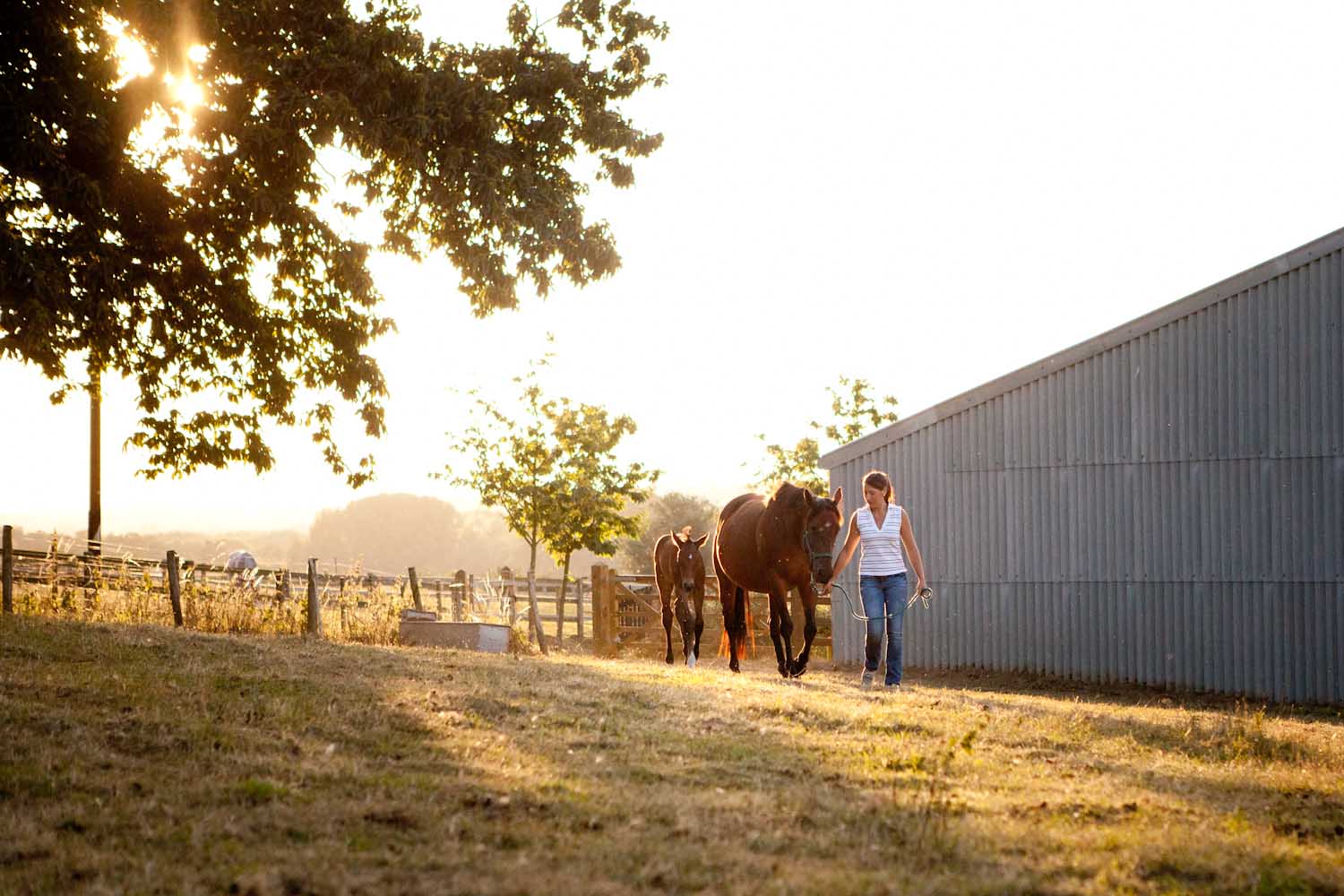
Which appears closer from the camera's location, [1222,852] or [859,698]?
[1222,852]

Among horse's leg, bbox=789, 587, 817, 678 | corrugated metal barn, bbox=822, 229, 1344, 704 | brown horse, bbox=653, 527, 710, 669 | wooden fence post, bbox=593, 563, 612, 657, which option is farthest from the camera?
wooden fence post, bbox=593, 563, 612, 657

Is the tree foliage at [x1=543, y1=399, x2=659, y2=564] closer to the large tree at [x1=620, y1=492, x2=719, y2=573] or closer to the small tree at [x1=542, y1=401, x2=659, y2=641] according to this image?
the small tree at [x1=542, y1=401, x2=659, y2=641]

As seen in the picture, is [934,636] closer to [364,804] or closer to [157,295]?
[157,295]

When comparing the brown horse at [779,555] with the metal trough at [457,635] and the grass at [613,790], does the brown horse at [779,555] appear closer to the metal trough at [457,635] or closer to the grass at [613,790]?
the grass at [613,790]

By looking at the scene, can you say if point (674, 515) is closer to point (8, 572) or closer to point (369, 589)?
point (369, 589)

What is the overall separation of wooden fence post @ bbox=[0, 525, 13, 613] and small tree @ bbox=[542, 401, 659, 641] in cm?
1587

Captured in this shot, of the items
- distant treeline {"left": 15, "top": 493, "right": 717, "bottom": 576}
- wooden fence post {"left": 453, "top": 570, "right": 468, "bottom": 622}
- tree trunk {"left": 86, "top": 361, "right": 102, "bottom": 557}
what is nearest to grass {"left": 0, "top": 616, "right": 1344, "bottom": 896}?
wooden fence post {"left": 453, "top": 570, "right": 468, "bottom": 622}

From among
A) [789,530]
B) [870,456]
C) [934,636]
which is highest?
[870,456]

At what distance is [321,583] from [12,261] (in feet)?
46.6

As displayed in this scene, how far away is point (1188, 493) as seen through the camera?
16.9 m

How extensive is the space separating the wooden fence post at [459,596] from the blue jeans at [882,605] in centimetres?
1392

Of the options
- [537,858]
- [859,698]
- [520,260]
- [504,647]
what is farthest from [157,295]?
[537,858]

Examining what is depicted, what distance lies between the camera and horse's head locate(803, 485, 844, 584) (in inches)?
451

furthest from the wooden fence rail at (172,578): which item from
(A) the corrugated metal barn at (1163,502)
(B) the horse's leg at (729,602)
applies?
(A) the corrugated metal barn at (1163,502)
